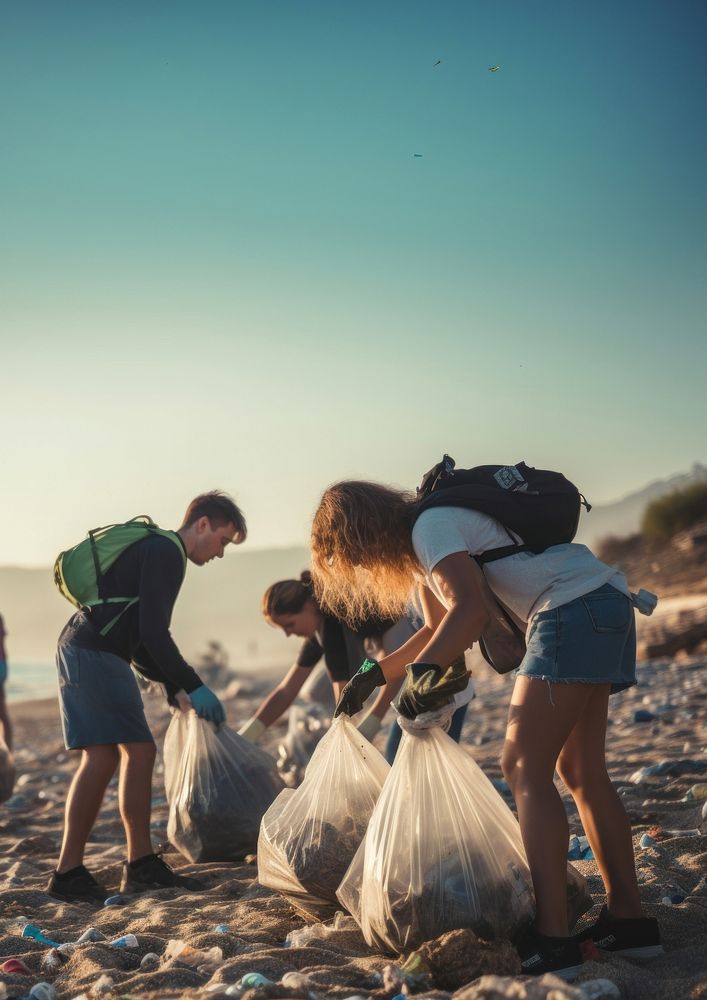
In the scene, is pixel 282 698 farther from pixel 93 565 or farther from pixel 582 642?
pixel 582 642

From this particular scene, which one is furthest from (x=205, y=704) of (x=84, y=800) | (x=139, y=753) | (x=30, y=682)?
(x=30, y=682)

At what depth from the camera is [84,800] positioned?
3.67m

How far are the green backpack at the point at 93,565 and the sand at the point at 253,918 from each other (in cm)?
104

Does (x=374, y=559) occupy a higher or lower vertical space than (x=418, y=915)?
higher

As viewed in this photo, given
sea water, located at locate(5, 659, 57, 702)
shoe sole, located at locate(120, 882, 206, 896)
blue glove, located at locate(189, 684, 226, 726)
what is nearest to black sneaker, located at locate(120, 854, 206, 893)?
shoe sole, located at locate(120, 882, 206, 896)

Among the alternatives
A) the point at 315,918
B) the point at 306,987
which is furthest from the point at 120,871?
the point at 306,987

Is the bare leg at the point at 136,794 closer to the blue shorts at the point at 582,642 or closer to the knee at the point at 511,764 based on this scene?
the knee at the point at 511,764

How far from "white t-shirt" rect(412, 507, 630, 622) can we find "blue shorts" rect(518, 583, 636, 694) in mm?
38

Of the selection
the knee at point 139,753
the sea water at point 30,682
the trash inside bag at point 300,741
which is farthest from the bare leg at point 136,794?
the sea water at point 30,682

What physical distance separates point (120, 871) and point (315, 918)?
1368mm

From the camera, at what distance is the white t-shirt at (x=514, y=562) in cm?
246

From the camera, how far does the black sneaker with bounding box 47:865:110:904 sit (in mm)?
3562

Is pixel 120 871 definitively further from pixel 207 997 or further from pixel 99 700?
pixel 207 997

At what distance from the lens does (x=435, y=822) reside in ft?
8.11
